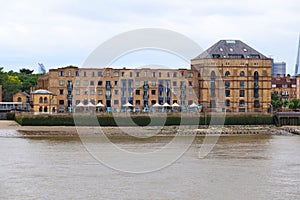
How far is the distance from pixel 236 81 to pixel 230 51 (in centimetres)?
474

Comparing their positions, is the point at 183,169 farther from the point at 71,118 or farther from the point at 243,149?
the point at 71,118

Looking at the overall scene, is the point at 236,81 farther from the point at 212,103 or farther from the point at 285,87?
the point at 285,87

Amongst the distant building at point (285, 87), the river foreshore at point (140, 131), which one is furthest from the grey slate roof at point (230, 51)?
the distant building at point (285, 87)

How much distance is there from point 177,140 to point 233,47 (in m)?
40.9

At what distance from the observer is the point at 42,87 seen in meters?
101

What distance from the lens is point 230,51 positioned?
9331 cm

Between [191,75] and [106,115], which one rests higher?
[191,75]

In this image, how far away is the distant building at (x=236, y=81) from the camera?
92.6m

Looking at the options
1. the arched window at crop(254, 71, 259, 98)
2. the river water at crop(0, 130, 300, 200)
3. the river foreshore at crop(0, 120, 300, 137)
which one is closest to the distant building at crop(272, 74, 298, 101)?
the arched window at crop(254, 71, 259, 98)

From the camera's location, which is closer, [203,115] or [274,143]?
[274,143]

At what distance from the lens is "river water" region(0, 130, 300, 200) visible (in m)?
26.5

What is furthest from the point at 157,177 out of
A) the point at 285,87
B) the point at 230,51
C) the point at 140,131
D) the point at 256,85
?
the point at 285,87

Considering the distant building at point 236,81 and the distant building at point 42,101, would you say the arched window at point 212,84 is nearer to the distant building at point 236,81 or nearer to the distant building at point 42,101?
the distant building at point 236,81

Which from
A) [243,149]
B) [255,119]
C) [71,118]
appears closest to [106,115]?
[71,118]
